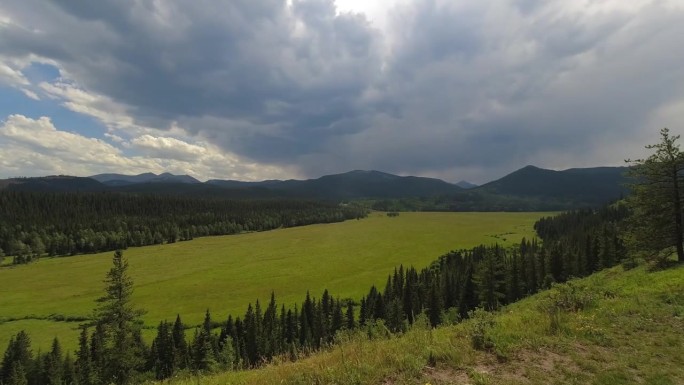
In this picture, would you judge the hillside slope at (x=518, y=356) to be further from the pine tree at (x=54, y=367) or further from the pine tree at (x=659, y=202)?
the pine tree at (x=54, y=367)

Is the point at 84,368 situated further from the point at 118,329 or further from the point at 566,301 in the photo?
the point at 566,301

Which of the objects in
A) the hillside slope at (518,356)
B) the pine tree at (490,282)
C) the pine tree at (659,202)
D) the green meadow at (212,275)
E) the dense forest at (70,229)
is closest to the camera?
the hillside slope at (518,356)

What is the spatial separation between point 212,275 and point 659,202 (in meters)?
102

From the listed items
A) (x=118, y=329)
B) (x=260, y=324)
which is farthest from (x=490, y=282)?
(x=118, y=329)

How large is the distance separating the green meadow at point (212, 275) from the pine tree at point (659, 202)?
202ft

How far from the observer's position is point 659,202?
3109 cm

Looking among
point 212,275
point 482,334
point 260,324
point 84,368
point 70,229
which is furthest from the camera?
point 70,229

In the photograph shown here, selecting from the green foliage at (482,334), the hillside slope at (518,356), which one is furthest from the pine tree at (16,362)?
the green foliage at (482,334)

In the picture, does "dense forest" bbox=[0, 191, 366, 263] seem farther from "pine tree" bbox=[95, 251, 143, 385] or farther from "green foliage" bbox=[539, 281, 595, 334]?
"green foliage" bbox=[539, 281, 595, 334]

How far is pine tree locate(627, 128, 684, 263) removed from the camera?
30.2 metres

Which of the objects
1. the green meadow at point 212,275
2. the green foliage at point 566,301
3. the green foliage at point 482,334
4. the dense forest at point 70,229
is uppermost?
the green foliage at point 482,334

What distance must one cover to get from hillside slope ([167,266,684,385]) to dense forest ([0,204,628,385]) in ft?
79.6

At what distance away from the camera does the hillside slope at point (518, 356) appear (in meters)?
8.65

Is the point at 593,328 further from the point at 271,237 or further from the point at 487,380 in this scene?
the point at 271,237
